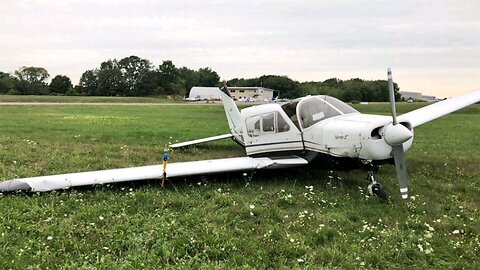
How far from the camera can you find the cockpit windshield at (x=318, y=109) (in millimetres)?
8988

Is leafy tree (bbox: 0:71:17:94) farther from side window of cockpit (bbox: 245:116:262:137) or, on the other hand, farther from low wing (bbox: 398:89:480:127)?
low wing (bbox: 398:89:480:127)

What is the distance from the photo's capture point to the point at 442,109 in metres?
12.4

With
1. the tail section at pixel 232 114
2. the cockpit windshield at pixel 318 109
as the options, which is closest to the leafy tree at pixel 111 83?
the tail section at pixel 232 114

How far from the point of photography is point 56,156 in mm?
11211

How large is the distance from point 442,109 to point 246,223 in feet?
28.8

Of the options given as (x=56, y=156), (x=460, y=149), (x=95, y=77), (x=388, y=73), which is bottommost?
(x=460, y=149)

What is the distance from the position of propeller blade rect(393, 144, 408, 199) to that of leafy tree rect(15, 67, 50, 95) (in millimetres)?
117618

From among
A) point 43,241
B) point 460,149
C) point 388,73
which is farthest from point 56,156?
point 460,149

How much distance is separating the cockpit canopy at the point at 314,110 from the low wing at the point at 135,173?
86 centimetres

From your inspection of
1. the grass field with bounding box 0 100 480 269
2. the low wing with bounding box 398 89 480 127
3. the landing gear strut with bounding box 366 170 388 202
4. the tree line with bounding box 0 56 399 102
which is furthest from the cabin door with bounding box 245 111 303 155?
the tree line with bounding box 0 56 399 102

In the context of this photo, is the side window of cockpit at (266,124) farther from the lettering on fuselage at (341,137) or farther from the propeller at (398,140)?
the propeller at (398,140)

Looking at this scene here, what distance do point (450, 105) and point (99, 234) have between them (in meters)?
11.1

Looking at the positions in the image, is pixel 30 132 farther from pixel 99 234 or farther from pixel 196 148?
pixel 99 234

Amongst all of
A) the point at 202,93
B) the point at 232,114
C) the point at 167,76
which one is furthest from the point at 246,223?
the point at 167,76
